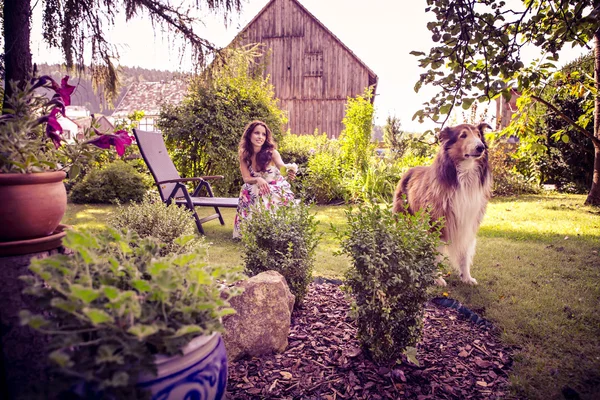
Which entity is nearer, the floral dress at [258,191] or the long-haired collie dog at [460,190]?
the long-haired collie dog at [460,190]

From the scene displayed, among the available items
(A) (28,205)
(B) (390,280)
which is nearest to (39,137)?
(A) (28,205)

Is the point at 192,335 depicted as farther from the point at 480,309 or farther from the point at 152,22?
the point at 152,22

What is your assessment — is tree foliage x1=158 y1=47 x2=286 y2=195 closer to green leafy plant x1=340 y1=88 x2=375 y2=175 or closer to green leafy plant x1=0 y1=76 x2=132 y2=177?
green leafy plant x1=340 y1=88 x2=375 y2=175

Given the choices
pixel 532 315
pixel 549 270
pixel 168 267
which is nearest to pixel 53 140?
pixel 168 267

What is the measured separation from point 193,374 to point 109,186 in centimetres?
844

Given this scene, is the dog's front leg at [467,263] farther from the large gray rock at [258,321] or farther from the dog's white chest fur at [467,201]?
the large gray rock at [258,321]

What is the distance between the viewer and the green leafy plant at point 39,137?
1493mm

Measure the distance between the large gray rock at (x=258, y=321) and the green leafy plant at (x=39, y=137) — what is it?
1.12 metres

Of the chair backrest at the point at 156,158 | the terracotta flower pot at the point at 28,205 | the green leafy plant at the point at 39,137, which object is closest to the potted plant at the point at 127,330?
the terracotta flower pot at the point at 28,205

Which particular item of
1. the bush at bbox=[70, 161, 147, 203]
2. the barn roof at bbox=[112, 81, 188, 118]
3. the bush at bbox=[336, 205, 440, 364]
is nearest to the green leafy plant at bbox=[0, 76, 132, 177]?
the bush at bbox=[336, 205, 440, 364]

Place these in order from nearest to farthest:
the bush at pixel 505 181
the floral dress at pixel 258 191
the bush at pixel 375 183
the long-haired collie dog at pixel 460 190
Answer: the long-haired collie dog at pixel 460 190 → the floral dress at pixel 258 191 → the bush at pixel 375 183 → the bush at pixel 505 181

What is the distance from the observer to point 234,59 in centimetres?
385

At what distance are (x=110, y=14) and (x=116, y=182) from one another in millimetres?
6130

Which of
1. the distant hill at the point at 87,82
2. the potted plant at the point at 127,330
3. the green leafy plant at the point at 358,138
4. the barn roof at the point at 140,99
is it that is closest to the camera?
the potted plant at the point at 127,330
